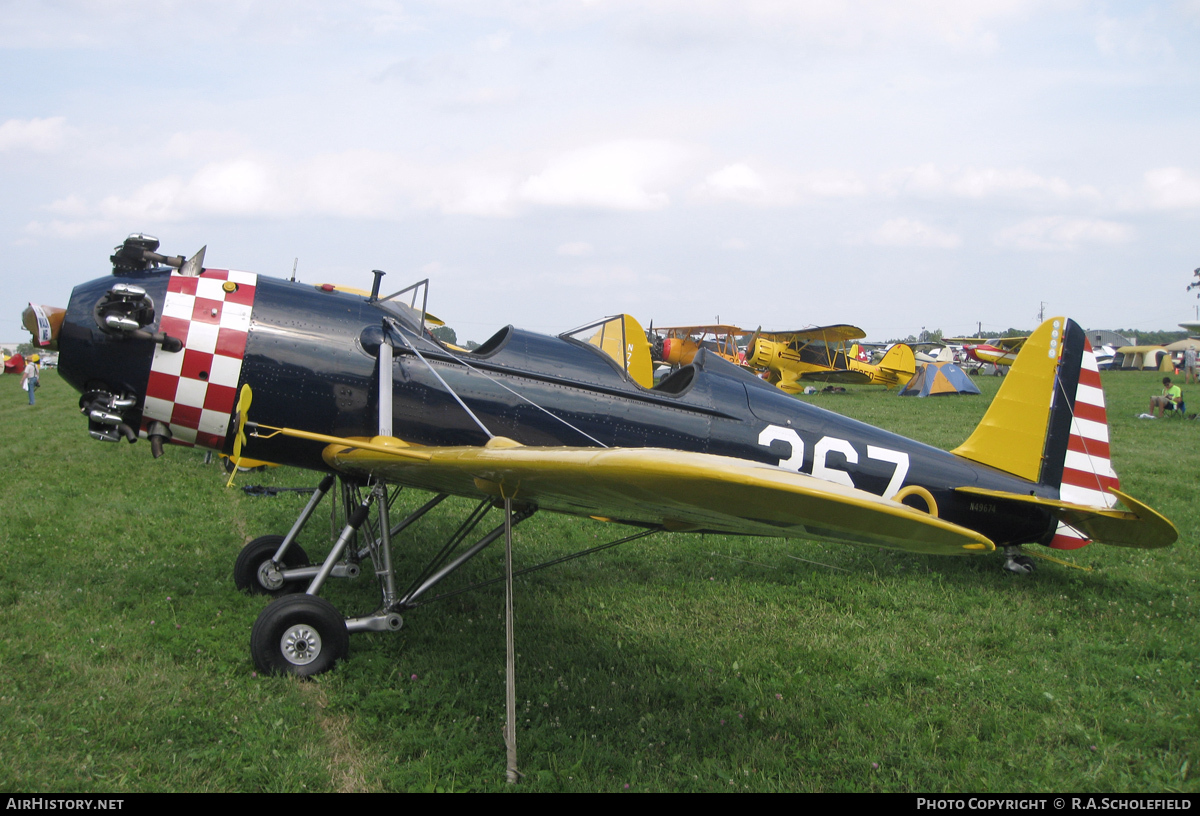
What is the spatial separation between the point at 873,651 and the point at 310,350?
3.82 m

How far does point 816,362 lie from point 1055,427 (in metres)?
21.6

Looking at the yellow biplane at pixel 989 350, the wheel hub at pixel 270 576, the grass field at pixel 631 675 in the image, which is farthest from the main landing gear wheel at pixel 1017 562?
the wheel hub at pixel 270 576

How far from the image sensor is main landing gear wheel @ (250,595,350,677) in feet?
13.0

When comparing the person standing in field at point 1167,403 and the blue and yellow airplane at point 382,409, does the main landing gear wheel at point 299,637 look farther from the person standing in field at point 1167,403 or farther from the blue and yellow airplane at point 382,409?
the person standing in field at point 1167,403

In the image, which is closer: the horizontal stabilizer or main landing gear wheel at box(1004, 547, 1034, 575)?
the horizontal stabilizer

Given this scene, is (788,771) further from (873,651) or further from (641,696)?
(873,651)

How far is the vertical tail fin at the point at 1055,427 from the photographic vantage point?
5766 mm

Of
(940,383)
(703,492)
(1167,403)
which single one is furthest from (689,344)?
(703,492)

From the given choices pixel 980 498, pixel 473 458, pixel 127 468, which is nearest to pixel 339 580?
pixel 473 458

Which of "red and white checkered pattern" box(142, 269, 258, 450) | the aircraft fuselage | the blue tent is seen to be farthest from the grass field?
the blue tent

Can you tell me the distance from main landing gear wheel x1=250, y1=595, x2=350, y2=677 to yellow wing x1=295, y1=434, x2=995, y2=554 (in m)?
1.20

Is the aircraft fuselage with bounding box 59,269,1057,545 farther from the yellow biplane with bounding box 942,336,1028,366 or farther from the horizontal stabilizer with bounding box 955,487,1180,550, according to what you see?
the yellow biplane with bounding box 942,336,1028,366

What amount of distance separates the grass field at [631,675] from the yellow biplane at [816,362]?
67.3 feet

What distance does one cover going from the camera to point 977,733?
3613 millimetres
